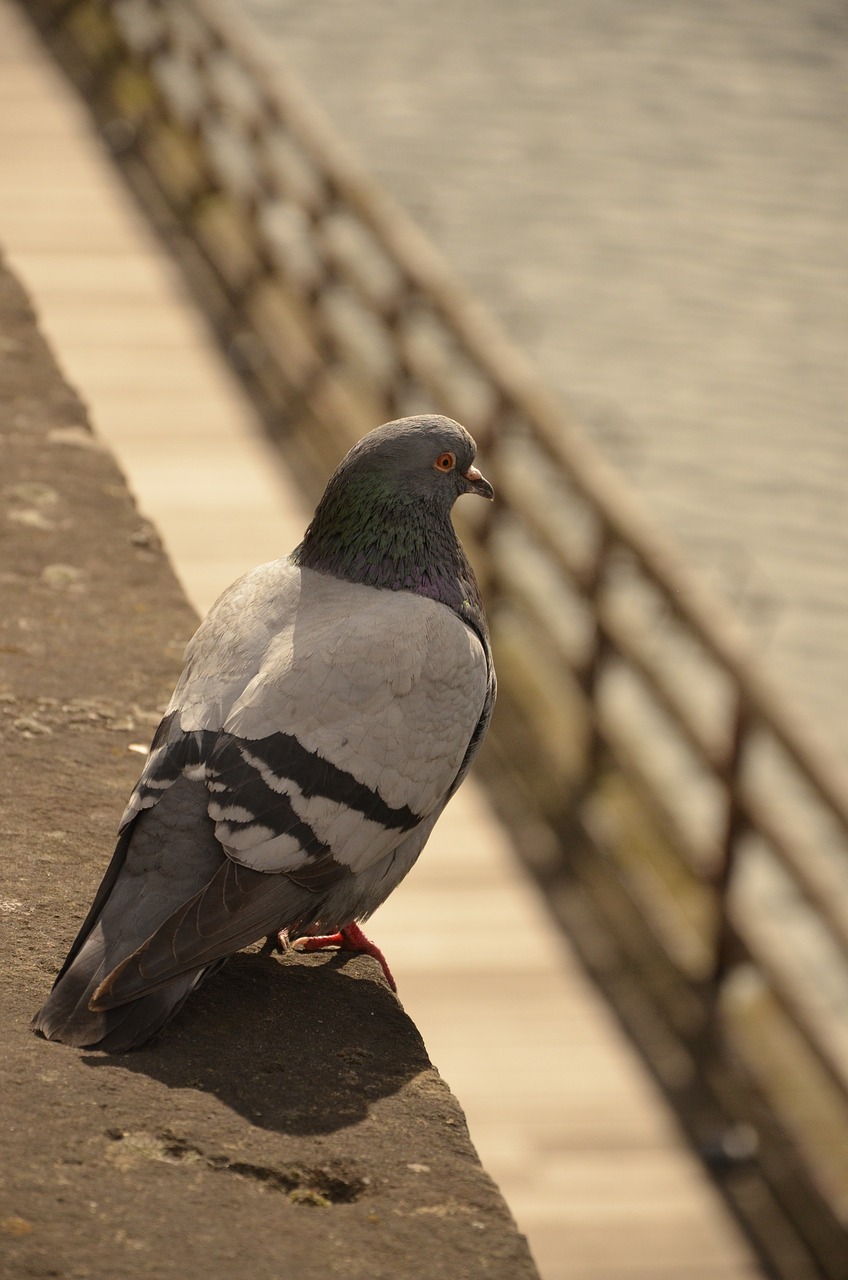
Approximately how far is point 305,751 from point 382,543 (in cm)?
43

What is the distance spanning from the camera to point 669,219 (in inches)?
635

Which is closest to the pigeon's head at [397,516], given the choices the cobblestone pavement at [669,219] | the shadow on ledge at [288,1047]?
the shadow on ledge at [288,1047]

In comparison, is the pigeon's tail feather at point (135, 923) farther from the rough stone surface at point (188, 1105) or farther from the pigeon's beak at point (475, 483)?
the pigeon's beak at point (475, 483)

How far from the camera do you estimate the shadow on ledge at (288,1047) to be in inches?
89.0

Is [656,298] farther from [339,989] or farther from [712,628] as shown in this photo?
[339,989]

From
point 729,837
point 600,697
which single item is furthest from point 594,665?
point 729,837

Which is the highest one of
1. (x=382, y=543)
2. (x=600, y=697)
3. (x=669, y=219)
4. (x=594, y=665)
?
(x=382, y=543)

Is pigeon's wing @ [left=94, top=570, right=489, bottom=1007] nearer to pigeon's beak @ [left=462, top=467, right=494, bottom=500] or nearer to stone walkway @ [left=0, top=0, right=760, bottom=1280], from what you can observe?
pigeon's beak @ [left=462, top=467, right=494, bottom=500]

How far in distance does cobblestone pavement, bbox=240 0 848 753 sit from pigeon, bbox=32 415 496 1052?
8059 millimetres

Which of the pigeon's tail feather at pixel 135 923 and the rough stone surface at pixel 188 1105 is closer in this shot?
the rough stone surface at pixel 188 1105

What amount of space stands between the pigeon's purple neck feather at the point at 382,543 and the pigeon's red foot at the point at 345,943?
50 centimetres

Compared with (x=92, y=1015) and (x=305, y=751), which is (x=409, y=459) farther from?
(x=92, y=1015)

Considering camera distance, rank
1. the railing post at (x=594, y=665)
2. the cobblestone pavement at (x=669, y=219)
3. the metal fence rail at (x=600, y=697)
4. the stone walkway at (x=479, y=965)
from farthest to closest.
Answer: the cobblestone pavement at (x=669, y=219) → the railing post at (x=594, y=665) → the metal fence rail at (x=600, y=697) → the stone walkway at (x=479, y=965)

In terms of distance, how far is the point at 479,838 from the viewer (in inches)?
243
